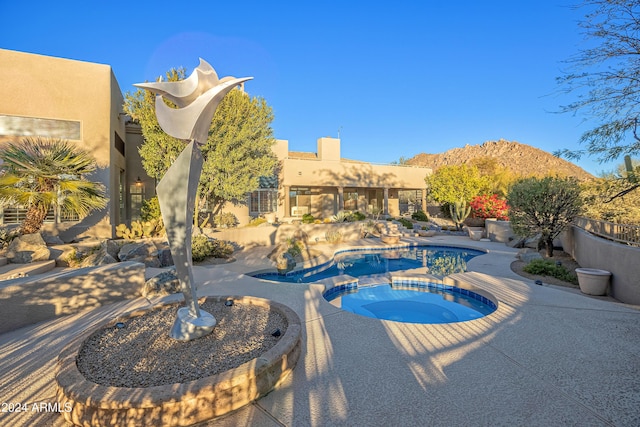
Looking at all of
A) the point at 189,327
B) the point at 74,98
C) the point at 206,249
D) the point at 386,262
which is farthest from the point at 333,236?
the point at 74,98

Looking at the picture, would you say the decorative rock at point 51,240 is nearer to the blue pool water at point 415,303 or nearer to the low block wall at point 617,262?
the blue pool water at point 415,303

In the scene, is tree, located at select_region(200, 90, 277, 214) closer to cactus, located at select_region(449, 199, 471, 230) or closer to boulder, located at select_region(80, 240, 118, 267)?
boulder, located at select_region(80, 240, 118, 267)

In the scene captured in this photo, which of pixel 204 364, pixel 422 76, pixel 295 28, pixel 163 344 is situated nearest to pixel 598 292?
pixel 204 364

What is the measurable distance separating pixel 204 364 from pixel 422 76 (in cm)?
2871

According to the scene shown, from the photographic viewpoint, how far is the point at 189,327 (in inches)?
143

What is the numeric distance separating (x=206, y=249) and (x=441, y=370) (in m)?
8.52

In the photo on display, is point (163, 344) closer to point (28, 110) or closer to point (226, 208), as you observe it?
point (28, 110)

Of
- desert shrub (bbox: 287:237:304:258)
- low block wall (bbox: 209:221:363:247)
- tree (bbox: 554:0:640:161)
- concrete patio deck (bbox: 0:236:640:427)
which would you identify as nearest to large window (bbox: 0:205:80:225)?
low block wall (bbox: 209:221:363:247)

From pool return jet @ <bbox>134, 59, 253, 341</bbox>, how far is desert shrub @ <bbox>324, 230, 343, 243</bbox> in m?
11.7

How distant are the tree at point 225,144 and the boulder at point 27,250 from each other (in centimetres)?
571

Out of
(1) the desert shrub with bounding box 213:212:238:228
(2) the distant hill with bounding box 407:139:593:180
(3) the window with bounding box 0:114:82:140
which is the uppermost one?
(2) the distant hill with bounding box 407:139:593:180

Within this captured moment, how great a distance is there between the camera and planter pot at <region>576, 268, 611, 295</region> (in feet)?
21.0

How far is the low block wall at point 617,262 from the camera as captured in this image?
5840 millimetres

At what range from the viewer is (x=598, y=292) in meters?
6.52
